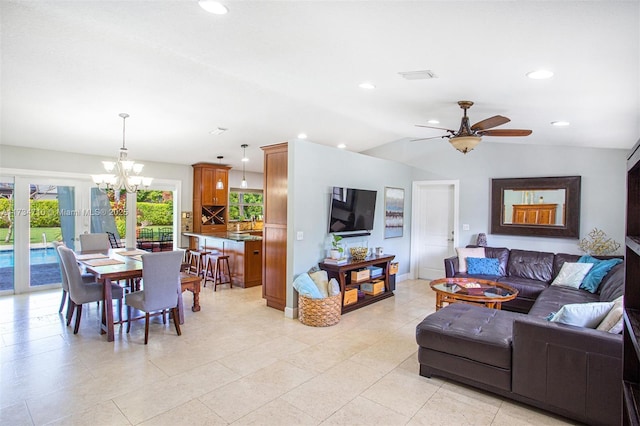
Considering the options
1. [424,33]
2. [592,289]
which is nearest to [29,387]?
[424,33]

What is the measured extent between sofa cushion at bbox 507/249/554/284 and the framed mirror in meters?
0.49

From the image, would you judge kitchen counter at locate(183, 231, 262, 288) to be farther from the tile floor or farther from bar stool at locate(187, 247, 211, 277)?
the tile floor

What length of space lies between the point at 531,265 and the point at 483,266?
70 cm

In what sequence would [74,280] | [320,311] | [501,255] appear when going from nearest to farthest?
[74,280] < [320,311] < [501,255]

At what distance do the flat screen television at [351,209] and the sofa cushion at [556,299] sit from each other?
2626mm

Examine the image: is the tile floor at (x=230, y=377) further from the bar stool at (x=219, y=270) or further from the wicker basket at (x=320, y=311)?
the bar stool at (x=219, y=270)

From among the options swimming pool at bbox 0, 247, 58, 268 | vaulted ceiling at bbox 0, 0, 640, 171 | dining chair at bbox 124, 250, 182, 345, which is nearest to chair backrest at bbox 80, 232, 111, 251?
swimming pool at bbox 0, 247, 58, 268

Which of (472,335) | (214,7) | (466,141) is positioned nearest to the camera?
→ (214,7)

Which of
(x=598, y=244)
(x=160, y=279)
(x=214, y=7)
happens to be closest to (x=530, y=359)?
(x=214, y=7)

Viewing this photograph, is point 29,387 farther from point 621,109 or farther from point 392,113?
point 621,109

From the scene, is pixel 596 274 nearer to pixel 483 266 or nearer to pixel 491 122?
pixel 483 266

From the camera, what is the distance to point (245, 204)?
9.50m

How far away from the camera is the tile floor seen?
2498 millimetres

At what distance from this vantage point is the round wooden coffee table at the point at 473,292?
394 centimetres
